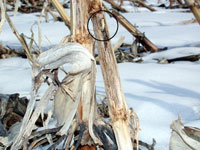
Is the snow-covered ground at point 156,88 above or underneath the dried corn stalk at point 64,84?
A: underneath

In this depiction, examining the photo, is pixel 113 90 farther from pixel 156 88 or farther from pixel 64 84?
pixel 156 88

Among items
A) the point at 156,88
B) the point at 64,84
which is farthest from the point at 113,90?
the point at 156,88

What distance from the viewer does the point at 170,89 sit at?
1338 millimetres

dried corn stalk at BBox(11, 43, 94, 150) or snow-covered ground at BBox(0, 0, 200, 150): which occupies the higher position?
dried corn stalk at BBox(11, 43, 94, 150)

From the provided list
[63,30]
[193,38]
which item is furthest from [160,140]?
[63,30]

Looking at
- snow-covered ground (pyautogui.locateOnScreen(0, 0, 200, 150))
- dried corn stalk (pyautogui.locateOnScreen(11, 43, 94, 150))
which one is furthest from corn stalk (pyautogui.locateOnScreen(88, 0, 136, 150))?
snow-covered ground (pyautogui.locateOnScreen(0, 0, 200, 150))

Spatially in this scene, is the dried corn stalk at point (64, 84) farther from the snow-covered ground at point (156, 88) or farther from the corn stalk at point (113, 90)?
the snow-covered ground at point (156, 88)

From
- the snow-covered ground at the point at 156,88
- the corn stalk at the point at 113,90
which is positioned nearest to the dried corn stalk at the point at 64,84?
the corn stalk at the point at 113,90

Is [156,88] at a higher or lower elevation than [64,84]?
lower

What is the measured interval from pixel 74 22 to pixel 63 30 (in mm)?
2949

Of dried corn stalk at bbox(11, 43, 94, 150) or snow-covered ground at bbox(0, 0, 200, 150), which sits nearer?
dried corn stalk at bbox(11, 43, 94, 150)

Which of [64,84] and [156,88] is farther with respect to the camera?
[156,88]

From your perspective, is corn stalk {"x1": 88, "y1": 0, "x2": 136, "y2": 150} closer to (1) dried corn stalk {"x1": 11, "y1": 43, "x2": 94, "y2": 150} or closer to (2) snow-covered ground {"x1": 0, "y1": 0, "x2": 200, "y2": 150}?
(1) dried corn stalk {"x1": 11, "y1": 43, "x2": 94, "y2": 150}

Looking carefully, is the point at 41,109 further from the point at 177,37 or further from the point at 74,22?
the point at 177,37
